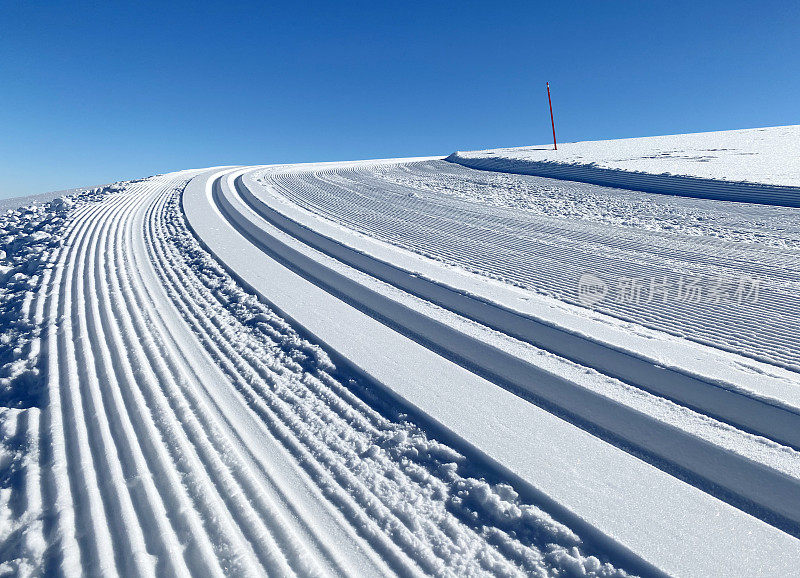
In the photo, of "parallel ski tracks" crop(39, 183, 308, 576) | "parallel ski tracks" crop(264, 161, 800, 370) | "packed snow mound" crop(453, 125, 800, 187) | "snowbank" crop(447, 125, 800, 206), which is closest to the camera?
"parallel ski tracks" crop(39, 183, 308, 576)

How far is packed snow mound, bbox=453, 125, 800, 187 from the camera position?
11.9 meters

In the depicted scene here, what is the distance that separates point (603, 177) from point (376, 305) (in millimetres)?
11427

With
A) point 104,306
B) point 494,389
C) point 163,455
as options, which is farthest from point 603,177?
point 163,455

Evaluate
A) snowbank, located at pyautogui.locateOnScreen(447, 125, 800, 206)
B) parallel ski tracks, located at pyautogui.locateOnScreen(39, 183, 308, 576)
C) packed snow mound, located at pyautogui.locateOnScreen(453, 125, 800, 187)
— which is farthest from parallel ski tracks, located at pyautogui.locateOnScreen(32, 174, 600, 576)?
packed snow mound, located at pyautogui.locateOnScreen(453, 125, 800, 187)

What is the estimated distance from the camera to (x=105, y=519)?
2379mm

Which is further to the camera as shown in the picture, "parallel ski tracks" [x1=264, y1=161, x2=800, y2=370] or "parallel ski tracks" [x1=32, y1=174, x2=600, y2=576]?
"parallel ski tracks" [x1=264, y1=161, x2=800, y2=370]

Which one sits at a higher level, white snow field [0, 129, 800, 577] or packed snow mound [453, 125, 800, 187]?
packed snow mound [453, 125, 800, 187]

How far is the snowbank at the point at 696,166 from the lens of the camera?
10797mm

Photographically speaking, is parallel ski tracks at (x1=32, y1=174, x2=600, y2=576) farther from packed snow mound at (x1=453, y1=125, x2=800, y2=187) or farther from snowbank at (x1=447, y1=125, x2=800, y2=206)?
packed snow mound at (x1=453, y1=125, x2=800, y2=187)

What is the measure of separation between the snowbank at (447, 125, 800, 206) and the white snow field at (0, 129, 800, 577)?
464 centimetres

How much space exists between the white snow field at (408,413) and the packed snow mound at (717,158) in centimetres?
616

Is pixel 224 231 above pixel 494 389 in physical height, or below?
above

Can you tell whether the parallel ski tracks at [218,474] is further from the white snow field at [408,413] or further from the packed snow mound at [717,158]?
the packed snow mound at [717,158]

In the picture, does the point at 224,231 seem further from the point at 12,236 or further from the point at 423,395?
the point at 423,395
